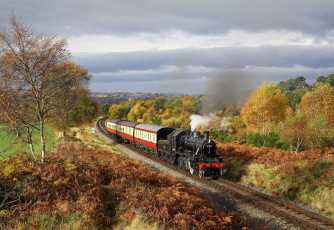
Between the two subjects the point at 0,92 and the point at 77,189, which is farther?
the point at 0,92

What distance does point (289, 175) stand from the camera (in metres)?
16.2

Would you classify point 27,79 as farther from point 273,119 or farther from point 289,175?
A: point 273,119

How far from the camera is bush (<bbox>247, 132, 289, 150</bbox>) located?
2762cm

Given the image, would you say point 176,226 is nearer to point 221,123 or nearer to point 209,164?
point 209,164

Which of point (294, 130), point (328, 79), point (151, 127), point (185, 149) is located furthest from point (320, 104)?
point (328, 79)

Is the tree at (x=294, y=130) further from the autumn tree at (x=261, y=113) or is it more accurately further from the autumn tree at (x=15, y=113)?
the autumn tree at (x=15, y=113)

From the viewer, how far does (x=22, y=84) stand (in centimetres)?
1273

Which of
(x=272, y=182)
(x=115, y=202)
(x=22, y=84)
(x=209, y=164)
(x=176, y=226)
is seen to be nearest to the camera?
(x=176, y=226)

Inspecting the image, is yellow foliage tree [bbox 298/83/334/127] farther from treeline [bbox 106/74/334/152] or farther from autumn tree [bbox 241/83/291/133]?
autumn tree [bbox 241/83/291/133]

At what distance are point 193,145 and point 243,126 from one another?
95.7 ft

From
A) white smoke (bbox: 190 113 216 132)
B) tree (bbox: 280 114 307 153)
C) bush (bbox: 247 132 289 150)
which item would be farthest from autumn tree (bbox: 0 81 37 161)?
bush (bbox: 247 132 289 150)

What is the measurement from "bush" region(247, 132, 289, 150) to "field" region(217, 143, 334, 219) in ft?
22.0

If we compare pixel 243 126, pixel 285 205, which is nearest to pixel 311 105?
pixel 243 126

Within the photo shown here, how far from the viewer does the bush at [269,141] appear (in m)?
27.6
